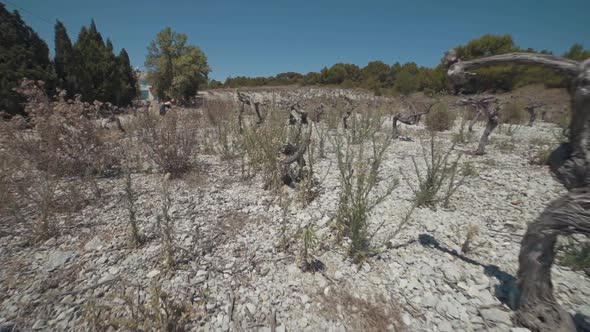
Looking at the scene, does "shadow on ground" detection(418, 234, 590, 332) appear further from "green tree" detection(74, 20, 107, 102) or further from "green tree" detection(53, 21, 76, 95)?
"green tree" detection(74, 20, 107, 102)

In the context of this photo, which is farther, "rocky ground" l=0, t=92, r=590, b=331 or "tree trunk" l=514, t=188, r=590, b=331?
"rocky ground" l=0, t=92, r=590, b=331

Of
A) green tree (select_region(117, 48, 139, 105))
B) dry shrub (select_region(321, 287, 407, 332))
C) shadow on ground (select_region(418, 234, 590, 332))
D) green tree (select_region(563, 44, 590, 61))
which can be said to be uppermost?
green tree (select_region(563, 44, 590, 61))

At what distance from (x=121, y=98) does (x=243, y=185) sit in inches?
871

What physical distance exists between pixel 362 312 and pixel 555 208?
4.69 ft

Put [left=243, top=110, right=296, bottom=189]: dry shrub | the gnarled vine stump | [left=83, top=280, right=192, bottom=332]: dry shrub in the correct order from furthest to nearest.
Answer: the gnarled vine stump → [left=243, top=110, right=296, bottom=189]: dry shrub → [left=83, top=280, right=192, bottom=332]: dry shrub

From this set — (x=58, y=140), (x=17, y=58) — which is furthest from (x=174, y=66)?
(x=58, y=140)

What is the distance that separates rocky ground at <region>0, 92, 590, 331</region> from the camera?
1642 mm

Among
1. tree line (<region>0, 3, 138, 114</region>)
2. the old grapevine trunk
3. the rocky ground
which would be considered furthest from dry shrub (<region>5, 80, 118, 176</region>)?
tree line (<region>0, 3, 138, 114</region>)

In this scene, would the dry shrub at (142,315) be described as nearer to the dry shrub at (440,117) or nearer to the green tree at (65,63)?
the dry shrub at (440,117)

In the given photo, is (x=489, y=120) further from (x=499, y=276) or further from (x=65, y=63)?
(x=65, y=63)

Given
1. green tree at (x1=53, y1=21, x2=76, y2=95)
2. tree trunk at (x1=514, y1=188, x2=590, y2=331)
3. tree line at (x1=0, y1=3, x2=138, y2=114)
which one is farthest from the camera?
green tree at (x1=53, y1=21, x2=76, y2=95)

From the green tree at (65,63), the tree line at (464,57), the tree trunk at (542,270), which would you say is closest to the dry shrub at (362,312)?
the tree trunk at (542,270)

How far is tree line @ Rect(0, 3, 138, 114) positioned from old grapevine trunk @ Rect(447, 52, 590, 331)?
1646cm

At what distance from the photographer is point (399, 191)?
11.9ft
